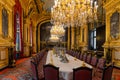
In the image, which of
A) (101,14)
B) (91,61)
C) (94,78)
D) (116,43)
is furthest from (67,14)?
(101,14)

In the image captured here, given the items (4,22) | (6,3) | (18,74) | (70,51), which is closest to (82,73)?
(18,74)

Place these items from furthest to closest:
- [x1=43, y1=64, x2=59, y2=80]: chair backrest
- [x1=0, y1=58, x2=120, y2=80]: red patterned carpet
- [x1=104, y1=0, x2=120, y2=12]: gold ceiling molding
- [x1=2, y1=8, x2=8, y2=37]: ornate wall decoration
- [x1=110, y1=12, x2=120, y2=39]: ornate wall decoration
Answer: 1. [x1=110, y1=12, x2=120, y2=39]: ornate wall decoration
2. [x1=104, y1=0, x2=120, y2=12]: gold ceiling molding
3. [x1=2, y1=8, x2=8, y2=37]: ornate wall decoration
4. [x1=0, y1=58, x2=120, y2=80]: red patterned carpet
5. [x1=43, y1=64, x2=59, y2=80]: chair backrest

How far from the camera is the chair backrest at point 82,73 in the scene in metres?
3.26

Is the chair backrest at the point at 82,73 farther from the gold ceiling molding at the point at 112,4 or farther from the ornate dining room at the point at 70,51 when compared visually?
the gold ceiling molding at the point at 112,4

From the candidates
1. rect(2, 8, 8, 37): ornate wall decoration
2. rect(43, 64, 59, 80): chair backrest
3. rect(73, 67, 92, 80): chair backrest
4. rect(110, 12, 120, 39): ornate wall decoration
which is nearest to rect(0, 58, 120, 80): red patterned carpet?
rect(2, 8, 8, 37): ornate wall decoration

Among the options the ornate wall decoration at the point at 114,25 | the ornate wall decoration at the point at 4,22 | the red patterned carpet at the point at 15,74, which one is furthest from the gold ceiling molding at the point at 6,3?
the ornate wall decoration at the point at 114,25

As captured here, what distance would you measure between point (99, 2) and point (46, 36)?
45.1 ft

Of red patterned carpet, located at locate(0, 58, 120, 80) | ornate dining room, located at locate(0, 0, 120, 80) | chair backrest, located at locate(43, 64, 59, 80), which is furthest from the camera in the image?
red patterned carpet, located at locate(0, 58, 120, 80)

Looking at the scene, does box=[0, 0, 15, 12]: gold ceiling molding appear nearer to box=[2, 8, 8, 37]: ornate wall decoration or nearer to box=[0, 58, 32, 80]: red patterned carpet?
box=[2, 8, 8, 37]: ornate wall decoration

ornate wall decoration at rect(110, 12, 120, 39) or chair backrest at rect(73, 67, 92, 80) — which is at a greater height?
ornate wall decoration at rect(110, 12, 120, 39)

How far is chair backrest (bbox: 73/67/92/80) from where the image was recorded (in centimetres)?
326

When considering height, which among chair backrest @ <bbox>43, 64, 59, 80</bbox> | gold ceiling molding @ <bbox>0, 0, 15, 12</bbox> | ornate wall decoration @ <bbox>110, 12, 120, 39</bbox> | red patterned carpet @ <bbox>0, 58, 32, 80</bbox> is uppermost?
gold ceiling molding @ <bbox>0, 0, 15, 12</bbox>

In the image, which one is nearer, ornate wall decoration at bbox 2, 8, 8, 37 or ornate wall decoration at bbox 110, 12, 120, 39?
ornate wall decoration at bbox 2, 8, 8, 37

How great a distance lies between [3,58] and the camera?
8.35 metres
